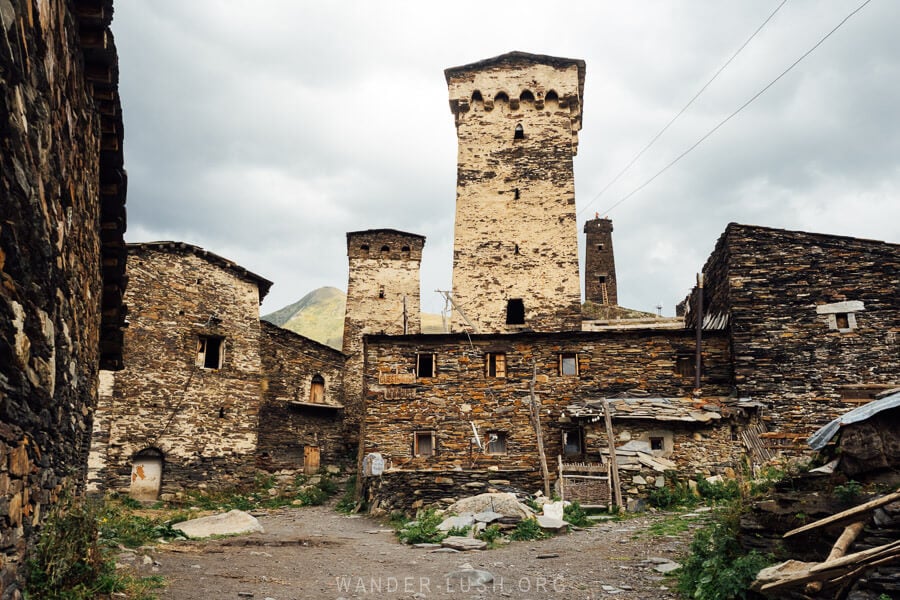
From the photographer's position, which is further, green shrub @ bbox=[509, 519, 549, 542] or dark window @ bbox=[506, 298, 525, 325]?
dark window @ bbox=[506, 298, 525, 325]

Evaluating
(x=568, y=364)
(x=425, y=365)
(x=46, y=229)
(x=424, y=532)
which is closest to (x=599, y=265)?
(x=568, y=364)

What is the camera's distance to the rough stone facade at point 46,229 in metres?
3.19

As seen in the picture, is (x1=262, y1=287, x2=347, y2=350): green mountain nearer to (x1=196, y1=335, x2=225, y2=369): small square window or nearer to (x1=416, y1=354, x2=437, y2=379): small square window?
(x1=196, y1=335, x2=225, y2=369): small square window

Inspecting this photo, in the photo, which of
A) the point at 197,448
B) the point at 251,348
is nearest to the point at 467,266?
the point at 251,348

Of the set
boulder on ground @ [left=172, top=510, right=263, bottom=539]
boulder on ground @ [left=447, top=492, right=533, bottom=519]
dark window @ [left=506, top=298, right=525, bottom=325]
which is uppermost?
dark window @ [left=506, top=298, right=525, bottom=325]

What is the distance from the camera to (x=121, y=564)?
843cm

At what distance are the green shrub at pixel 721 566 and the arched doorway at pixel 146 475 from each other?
638 inches

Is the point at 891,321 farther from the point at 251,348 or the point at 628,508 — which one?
the point at 251,348

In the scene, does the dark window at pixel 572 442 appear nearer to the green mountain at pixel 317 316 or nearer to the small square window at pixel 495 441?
the small square window at pixel 495 441

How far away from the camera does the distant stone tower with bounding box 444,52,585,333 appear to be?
24.6 m

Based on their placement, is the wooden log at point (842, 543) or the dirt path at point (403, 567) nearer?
the wooden log at point (842, 543)

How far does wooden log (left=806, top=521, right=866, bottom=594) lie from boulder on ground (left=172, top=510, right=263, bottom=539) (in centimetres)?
1024

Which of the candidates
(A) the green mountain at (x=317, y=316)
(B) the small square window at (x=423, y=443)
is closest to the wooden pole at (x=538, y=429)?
(B) the small square window at (x=423, y=443)

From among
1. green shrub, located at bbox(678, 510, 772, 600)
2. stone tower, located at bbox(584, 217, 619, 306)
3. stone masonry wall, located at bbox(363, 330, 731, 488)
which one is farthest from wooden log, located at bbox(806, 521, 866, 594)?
stone tower, located at bbox(584, 217, 619, 306)
